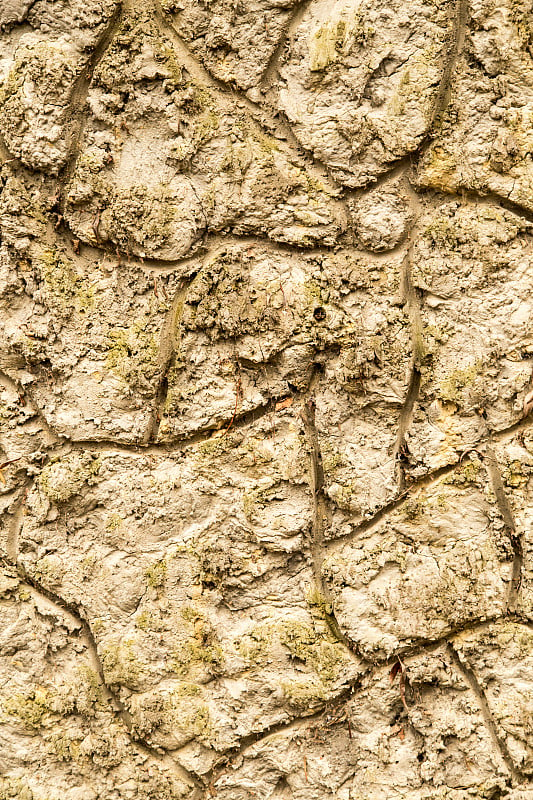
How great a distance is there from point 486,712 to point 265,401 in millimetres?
740

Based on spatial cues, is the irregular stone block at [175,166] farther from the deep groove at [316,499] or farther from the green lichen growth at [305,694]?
the green lichen growth at [305,694]

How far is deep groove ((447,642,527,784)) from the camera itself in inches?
52.7

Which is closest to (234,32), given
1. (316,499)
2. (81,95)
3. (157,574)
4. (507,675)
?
(81,95)

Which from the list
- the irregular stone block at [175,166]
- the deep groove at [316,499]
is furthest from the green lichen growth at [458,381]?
the irregular stone block at [175,166]

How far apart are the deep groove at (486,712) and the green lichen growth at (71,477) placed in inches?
31.5

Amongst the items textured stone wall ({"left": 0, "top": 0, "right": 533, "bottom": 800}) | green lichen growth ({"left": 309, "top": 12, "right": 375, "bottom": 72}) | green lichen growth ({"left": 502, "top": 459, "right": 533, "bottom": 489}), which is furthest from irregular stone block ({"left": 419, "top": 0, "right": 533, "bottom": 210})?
green lichen growth ({"left": 502, "top": 459, "right": 533, "bottom": 489})

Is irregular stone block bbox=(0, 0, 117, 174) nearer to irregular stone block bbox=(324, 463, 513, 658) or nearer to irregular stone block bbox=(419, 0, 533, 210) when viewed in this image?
irregular stone block bbox=(419, 0, 533, 210)

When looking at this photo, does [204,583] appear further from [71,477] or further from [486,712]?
[486,712]

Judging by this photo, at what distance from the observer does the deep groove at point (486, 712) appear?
1338 mm

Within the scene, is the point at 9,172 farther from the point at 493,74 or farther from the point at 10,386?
the point at 493,74

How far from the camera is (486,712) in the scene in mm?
1353

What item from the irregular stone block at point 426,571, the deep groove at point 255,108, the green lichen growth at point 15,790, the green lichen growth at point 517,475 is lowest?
the green lichen growth at point 15,790

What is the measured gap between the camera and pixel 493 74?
4.39ft

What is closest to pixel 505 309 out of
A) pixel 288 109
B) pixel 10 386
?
pixel 288 109
